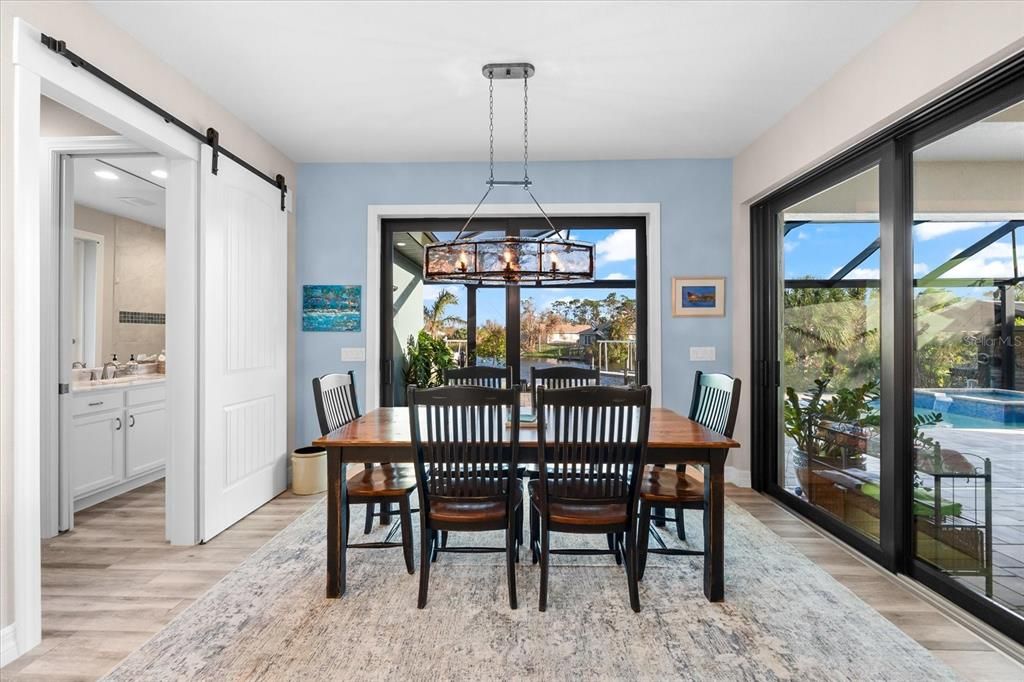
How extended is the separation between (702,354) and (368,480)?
293 cm

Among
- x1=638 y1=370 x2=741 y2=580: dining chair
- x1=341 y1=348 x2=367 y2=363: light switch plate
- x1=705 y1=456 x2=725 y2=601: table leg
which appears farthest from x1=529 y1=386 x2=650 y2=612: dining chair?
x1=341 y1=348 x2=367 y2=363: light switch plate

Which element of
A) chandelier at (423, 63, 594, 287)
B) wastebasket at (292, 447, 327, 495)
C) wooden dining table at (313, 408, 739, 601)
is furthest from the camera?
wastebasket at (292, 447, 327, 495)

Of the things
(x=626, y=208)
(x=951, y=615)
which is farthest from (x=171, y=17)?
(x=951, y=615)

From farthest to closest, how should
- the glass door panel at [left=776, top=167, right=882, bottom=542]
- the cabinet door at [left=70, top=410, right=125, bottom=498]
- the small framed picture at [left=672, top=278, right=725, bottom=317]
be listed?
the small framed picture at [left=672, top=278, right=725, bottom=317] → the cabinet door at [left=70, top=410, right=125, bottom=498] → the glass door panel at [left=776, top=167, right=882, bottom=542]

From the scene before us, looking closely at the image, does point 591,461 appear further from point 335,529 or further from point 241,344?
point 241,344

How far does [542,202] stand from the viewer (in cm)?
457

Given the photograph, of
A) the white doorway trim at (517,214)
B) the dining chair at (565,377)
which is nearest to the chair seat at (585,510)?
the dining chair at (565,377)

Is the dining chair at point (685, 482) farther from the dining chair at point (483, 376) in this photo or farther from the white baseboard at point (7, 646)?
the white baseboard at point (7, 646)

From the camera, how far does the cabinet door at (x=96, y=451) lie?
3682 mm

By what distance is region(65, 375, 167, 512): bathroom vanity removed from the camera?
3.71 metres

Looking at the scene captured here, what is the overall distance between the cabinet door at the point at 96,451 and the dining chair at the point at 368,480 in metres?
1.81

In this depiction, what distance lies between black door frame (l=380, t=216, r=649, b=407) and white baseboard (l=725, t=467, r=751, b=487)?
3.26ft

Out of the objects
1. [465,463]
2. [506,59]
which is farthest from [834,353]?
[506,59]

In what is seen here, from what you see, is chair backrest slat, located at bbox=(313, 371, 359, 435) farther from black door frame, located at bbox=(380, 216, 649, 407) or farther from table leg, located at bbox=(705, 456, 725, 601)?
table leg, located at bbox=(705, 456, 725, 601)
